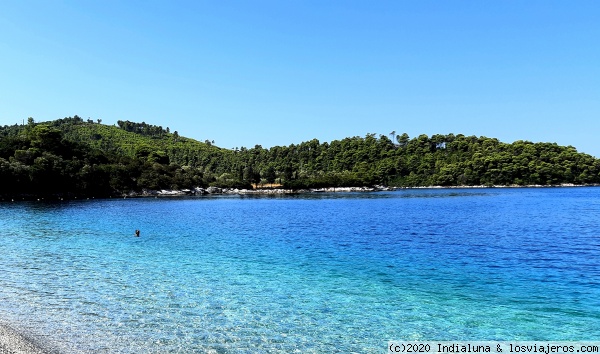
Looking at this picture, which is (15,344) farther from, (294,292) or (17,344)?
(294,292)

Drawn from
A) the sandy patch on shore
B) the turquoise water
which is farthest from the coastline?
the turquoise water

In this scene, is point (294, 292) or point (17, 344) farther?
point (294, 292)

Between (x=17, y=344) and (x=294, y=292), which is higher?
(x=17, y=344)

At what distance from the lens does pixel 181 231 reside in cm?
4888

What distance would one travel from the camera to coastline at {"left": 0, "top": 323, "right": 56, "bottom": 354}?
11875 mm

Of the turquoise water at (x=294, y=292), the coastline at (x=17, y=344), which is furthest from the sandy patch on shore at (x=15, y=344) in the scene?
the turquoise water at (x=294, y=292)

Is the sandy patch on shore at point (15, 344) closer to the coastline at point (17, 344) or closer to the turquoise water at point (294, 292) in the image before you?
the coastline at point (17, 344)

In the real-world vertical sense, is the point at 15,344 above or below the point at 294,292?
above

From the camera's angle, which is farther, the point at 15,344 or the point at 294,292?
the point at 294,292

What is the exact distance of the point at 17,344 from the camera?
12.4 metres

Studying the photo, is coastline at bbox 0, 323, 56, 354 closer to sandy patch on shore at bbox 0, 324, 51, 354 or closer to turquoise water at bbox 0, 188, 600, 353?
sandy patch on shore at bbox 0, 324, 51, 354

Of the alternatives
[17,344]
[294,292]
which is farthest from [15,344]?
[294,292]

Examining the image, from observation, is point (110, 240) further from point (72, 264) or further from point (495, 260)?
point (495, 260)

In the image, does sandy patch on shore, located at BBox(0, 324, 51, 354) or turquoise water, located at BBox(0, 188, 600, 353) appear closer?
sandy patch on shore, located at BBox(0, 324, 51, 354)
